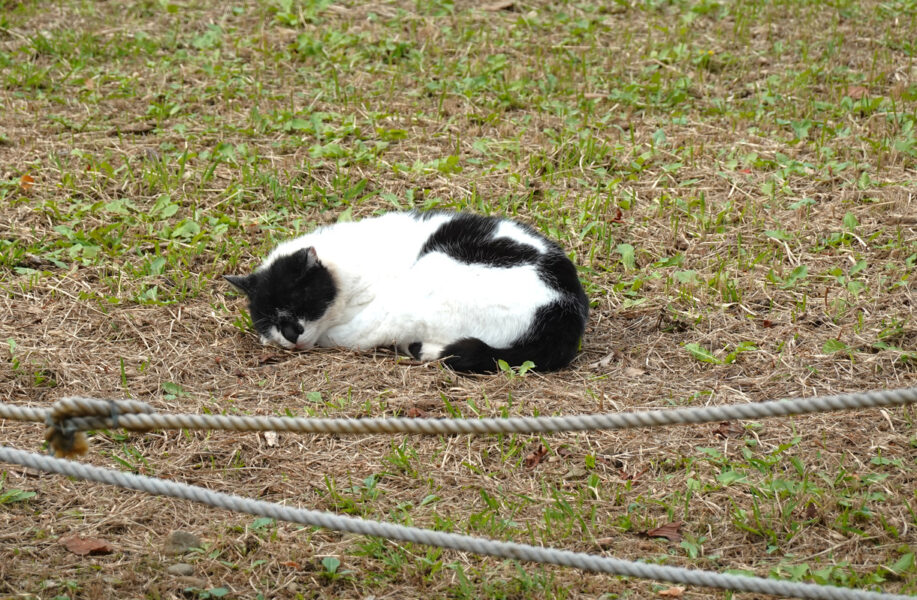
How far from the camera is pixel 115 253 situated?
5348mm

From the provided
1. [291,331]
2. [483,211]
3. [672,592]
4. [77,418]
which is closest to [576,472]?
[672,592]

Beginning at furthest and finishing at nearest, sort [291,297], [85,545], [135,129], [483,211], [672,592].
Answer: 1. [135,129]
2. [483,211]
3. [291,297]
4. [85,545]
5. [672,592]

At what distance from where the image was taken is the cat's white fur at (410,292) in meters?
4.41

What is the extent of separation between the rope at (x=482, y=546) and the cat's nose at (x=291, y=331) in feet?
6.86

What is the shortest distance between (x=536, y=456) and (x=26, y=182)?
4.02m

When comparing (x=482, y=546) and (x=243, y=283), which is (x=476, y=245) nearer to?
(x=243, y=283)

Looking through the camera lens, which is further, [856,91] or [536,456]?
[856,91]

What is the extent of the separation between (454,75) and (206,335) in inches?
138

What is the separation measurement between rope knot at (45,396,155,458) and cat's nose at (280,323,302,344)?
2044 mm

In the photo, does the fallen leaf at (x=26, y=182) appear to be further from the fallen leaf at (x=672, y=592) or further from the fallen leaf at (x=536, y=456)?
the fallen leaf at (x=672, y=592)

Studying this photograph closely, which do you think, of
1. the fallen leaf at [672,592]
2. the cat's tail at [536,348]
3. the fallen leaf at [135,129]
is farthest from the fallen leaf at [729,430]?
the fallen leaf at [135,129]

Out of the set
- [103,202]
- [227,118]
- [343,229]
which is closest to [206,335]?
[343,229]

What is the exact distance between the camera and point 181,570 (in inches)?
122

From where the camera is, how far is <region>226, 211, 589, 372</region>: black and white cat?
4379 millimetres
